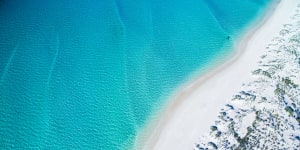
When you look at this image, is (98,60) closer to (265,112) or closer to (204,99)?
(204,99)

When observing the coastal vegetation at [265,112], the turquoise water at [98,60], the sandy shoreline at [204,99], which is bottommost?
the coastal vegetation at [265,112]

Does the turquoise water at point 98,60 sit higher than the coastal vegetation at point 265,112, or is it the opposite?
the turquoise water at point 98,60

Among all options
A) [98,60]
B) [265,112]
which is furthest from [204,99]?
[98,60]

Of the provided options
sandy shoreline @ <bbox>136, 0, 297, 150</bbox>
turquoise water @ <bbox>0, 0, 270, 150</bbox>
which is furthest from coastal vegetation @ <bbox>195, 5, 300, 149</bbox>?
turquoise water @ <bbox>0, 0, 270, 150</bbox>

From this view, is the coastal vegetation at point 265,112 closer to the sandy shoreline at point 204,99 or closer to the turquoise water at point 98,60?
the sandy shoreline at point 204,99

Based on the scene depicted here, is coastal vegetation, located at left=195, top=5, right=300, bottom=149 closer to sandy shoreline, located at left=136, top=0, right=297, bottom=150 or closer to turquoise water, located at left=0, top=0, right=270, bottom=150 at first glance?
sandy shoreline, located at left=136, top=0, right=297, bottom=150

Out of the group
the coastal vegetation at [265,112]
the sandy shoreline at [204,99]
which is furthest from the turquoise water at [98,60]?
the coastal vegetation at [265,112]
